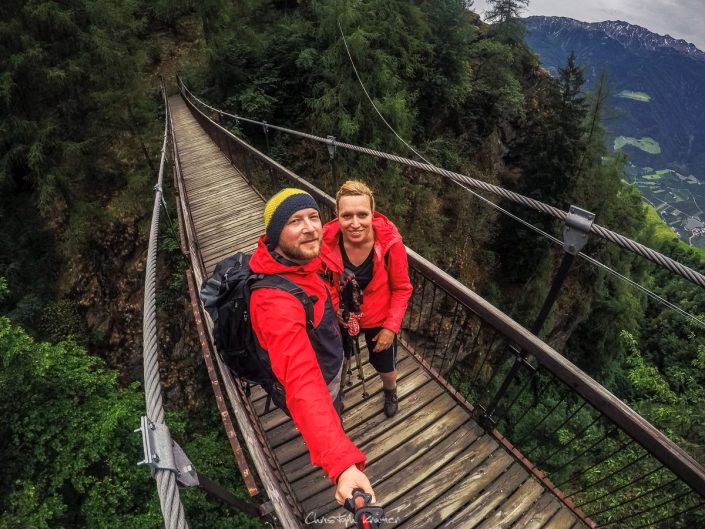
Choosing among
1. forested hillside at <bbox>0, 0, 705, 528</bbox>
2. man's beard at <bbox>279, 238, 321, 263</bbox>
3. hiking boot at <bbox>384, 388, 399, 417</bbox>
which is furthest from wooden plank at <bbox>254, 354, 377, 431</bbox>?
forested hillside at <bbox>0, 0, 705, 528</bbox>

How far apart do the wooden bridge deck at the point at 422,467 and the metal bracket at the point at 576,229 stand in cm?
179

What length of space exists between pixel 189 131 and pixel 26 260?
7203 mm

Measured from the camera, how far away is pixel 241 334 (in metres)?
1.84

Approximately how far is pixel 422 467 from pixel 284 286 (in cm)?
196

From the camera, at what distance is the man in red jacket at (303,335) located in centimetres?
140

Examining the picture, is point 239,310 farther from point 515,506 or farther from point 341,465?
point 515,506

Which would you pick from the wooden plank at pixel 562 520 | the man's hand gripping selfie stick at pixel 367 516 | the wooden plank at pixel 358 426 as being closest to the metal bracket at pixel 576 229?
the man's hand gripping selfie stick at pixel 367 516

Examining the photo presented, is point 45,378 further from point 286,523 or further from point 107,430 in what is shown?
point 286,523

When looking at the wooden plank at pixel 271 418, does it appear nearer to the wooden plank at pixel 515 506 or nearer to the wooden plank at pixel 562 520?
the wooden plank at pixel 515 506

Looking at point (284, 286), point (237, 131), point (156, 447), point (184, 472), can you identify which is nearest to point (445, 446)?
point (284, 286)

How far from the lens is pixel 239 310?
5.82ft

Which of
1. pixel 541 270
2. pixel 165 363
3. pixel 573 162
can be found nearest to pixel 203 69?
pixel 165 363

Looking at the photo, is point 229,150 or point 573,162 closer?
point 229,150

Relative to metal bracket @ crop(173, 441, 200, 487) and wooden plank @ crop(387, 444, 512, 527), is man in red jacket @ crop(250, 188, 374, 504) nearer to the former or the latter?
metal bracket @ crop(173, 441, 200, 487)
